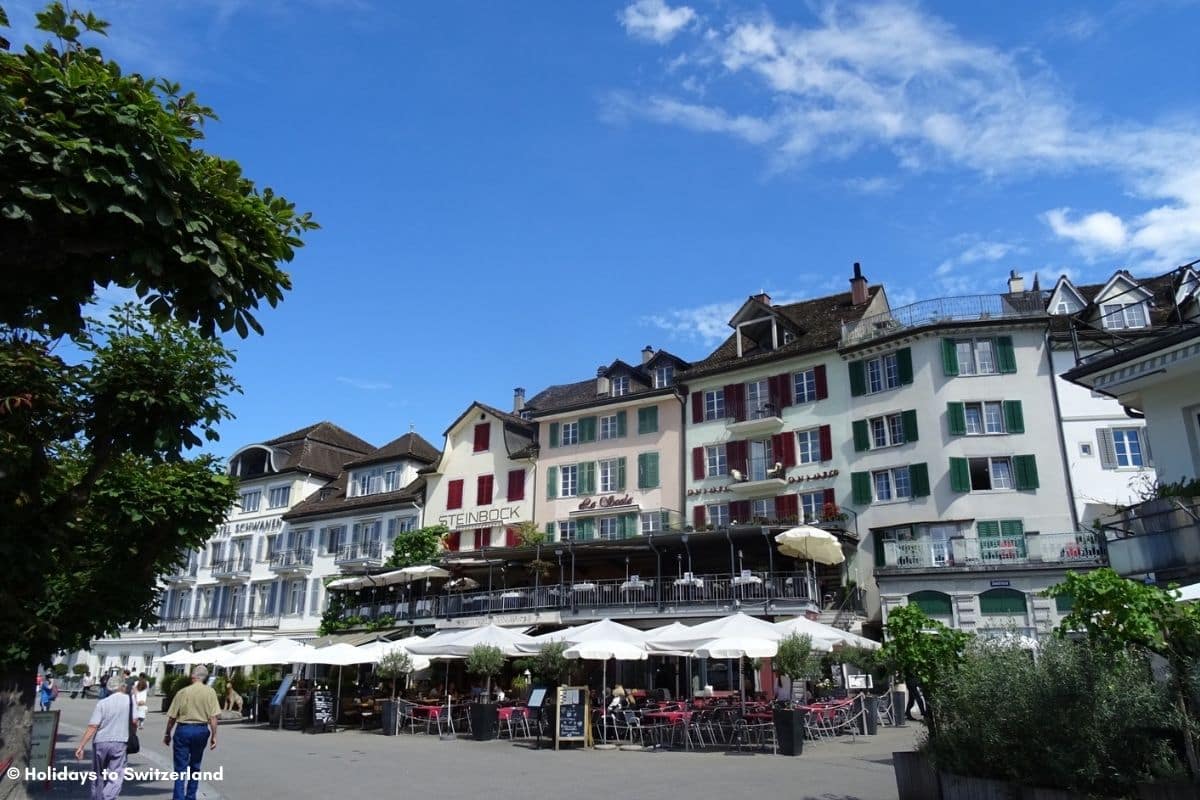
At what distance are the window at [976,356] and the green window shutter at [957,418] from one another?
1.41 metres

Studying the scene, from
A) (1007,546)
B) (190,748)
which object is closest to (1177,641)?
(190,748)

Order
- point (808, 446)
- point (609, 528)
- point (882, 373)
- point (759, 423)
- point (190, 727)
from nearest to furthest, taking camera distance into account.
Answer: point (190, 727) → point (882, 373) → point (808, 446) → point (759, 423) → point (609, 528)

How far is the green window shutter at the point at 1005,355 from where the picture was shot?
1226 inches

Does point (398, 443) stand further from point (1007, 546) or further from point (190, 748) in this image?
point (190, 748)

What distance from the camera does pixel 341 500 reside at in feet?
158

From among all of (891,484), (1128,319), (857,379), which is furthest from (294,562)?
(1128,319)

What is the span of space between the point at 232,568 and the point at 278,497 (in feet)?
16.3

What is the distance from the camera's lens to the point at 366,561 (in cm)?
4441

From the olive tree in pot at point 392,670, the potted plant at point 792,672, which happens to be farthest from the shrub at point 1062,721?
the olive tree in pot at point 392,670

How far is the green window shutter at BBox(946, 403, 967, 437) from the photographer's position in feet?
100

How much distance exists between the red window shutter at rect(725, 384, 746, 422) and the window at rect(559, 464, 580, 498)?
7.56m

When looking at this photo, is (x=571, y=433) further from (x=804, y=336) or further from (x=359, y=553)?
(x=359, y=553)

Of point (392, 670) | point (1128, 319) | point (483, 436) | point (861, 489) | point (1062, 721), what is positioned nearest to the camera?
point (1062, 721)

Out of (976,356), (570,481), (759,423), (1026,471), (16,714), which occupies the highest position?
(976,356)
